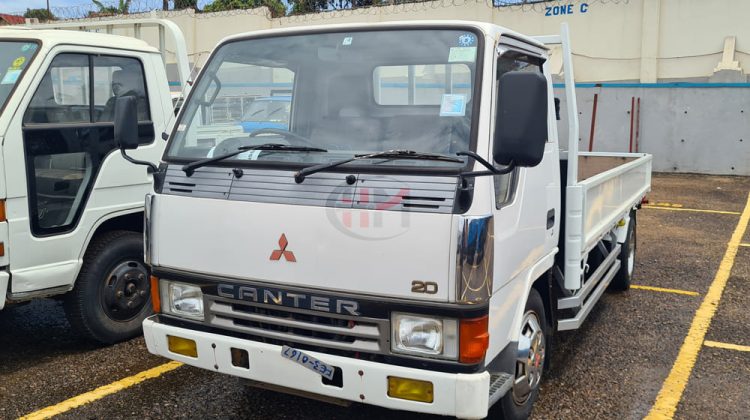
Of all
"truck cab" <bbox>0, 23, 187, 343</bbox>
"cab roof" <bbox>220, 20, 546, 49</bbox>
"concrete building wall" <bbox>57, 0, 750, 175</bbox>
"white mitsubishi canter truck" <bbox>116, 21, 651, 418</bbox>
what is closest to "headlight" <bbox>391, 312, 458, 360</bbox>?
"white mitsubishi canter truck" <bbox>116, 21, 651, 418</bbox>

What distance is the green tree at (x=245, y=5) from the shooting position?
78.6ft

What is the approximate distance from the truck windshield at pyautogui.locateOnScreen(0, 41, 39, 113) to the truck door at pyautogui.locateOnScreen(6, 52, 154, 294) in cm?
14

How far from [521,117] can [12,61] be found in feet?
11.3

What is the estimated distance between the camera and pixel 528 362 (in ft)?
11.7

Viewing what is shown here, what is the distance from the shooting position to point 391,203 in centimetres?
284

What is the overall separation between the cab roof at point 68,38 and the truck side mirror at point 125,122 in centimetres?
130

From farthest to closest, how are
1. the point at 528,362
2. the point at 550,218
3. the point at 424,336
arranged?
the point at 550,218 → the point at 528,362 → the point at 424,336

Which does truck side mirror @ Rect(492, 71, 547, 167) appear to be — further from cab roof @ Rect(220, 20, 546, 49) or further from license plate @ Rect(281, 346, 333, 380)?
license plate @ Rect(281, 346, 333, 380)

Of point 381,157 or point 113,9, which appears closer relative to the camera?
point 381,157

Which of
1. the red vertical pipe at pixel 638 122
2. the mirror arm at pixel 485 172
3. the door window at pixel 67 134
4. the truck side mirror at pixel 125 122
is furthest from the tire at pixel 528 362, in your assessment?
the red vertical pipe at pixel 638 122

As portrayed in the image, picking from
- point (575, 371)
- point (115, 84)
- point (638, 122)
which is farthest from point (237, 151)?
point (638, 122)

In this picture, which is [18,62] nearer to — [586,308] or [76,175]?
[76,175]

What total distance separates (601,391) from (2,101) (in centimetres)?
409

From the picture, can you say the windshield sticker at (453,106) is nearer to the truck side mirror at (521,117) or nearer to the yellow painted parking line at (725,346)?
the truck side mirror at (521,117)
